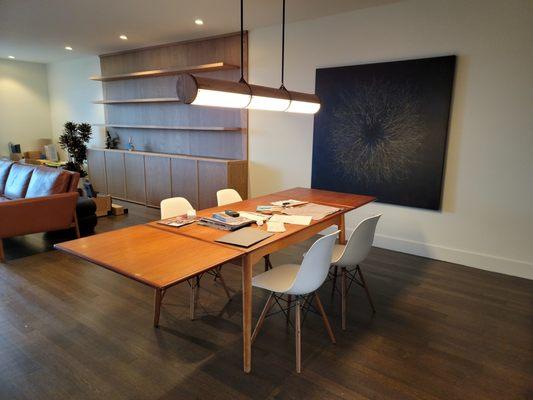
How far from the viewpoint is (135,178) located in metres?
6.34

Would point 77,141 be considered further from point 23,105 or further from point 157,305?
point 157,305

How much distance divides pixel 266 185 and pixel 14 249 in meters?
3.15

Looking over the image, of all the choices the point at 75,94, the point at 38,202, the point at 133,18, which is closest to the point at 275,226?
the point at 38,202

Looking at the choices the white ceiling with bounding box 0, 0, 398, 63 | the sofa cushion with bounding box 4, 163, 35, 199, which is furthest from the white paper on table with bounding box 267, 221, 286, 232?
the sofa cushion with bounding box 4, 163, 35, 199

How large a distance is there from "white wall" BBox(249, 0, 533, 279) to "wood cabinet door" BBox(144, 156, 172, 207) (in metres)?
2.85

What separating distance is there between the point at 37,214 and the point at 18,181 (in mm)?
1211

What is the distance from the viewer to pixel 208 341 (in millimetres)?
2398

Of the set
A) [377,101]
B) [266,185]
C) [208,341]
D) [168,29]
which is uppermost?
[168,29]

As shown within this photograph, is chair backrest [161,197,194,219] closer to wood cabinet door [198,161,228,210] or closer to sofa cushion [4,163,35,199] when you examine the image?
wood cabinet door [198,161,228,210]

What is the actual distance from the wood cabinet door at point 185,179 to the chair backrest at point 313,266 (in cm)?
356

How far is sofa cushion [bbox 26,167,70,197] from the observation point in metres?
→ 4.20

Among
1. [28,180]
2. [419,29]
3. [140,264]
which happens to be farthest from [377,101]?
[28,180]

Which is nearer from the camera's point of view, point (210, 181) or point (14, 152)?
point (210, 181)

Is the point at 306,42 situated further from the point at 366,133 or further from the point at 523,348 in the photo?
the point at 523,348
